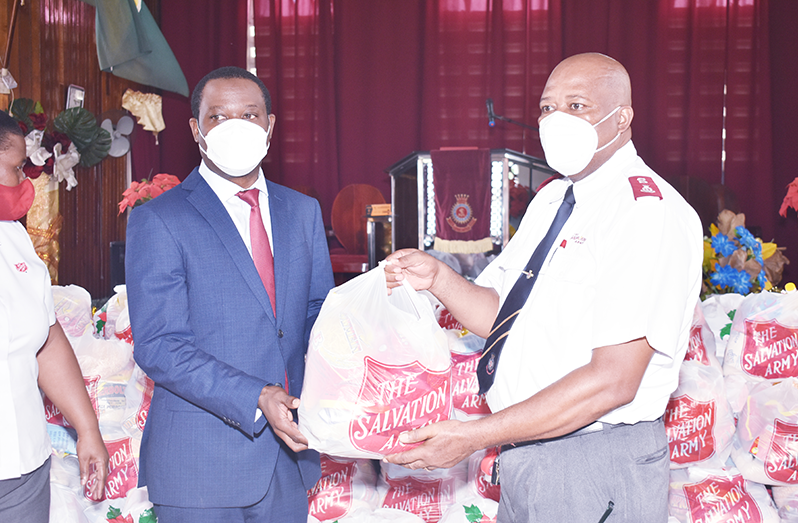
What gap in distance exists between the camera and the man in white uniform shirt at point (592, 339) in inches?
38.2

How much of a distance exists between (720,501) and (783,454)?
24cm

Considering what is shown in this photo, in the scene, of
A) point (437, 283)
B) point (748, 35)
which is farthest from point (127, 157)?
point (748, 35)

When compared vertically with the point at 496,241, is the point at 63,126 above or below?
above

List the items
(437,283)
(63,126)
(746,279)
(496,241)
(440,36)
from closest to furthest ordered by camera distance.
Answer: (437,283), (746,279), (63,126), (496,241), (440,36)

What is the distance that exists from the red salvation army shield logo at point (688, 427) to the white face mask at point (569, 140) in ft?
3.31

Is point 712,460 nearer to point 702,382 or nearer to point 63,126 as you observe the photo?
point 702,382

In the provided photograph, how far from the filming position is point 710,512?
5.77 ft

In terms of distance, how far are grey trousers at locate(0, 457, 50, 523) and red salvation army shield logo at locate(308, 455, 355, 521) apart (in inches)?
32.6

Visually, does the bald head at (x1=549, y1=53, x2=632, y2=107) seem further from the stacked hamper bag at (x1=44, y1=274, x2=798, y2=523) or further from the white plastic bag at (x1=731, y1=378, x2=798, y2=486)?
the white plastic bag at (x1=731, y1=378, x2=798, y2=486)

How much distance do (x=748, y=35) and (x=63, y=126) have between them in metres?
5.65

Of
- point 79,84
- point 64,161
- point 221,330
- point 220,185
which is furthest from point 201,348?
point 79,84

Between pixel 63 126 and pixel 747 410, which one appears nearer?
pixel 747 410

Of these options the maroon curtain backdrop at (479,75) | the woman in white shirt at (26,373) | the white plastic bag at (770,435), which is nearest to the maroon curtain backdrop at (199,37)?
the maroon curtain backdrop at (479,75)

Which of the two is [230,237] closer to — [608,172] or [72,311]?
[608,172]
